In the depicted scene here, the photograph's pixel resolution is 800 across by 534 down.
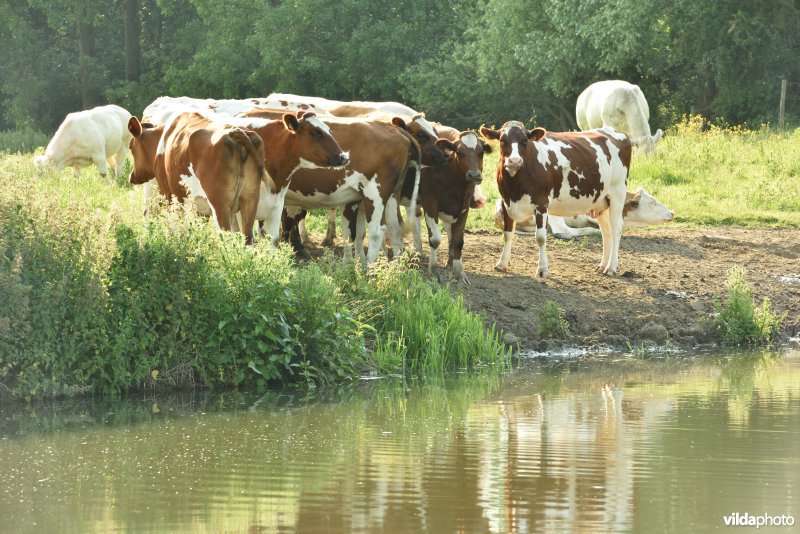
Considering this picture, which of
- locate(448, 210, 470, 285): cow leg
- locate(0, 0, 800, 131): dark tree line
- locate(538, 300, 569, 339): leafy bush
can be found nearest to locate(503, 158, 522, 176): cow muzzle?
locate(448, 210, 470, 285): cow leg

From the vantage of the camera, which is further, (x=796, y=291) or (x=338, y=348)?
(x=796, y=291)

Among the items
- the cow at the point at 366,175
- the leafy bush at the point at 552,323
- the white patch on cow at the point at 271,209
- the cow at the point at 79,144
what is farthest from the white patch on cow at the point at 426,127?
the cow at the point at 79,144

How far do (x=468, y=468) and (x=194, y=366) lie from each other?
374 cm

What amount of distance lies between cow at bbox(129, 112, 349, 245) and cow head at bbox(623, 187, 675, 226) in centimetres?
608

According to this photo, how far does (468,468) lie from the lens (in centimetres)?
810

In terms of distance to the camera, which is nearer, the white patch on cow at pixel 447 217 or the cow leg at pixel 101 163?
the white patch on cow at pixel 447 217

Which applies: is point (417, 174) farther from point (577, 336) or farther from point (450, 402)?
point (450, 402)

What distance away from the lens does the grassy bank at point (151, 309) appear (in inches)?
417

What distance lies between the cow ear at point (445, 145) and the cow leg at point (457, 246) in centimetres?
75

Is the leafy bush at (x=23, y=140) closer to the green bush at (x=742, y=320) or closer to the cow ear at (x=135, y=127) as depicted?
the cow ear at (x=135, y=127)

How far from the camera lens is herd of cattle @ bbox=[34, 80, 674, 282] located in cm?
1311

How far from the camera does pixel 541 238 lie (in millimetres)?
15281

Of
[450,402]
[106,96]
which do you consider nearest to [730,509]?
[450,402]

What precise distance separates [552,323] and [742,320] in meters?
2.09
